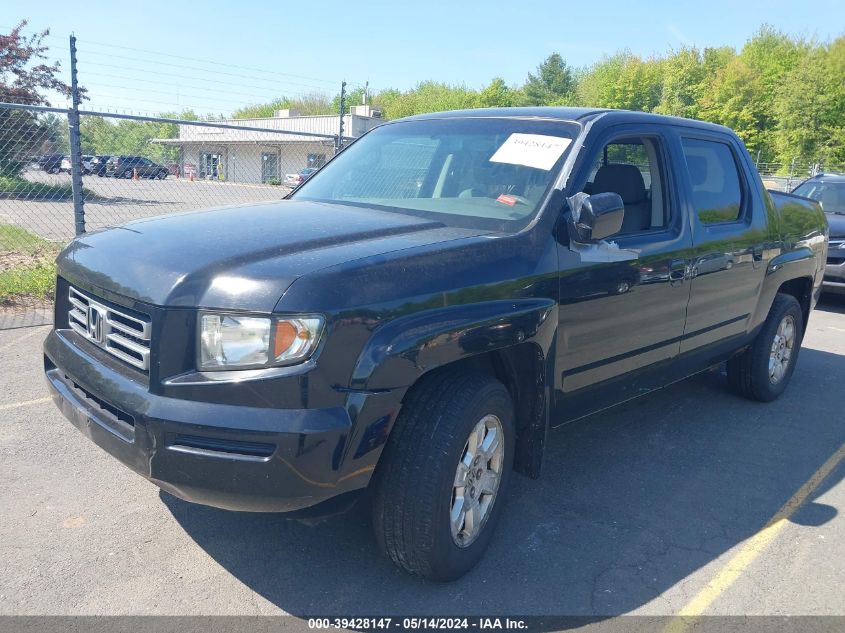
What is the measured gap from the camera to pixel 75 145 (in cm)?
722

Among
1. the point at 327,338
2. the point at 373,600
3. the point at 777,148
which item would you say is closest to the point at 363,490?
the point at 373,600

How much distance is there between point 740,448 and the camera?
4.58 metres

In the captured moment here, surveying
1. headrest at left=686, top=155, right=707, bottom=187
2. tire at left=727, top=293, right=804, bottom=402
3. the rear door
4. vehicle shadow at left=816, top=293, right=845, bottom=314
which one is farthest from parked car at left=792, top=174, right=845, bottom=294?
headrest at left=686, top=155, right=707, bottom=187

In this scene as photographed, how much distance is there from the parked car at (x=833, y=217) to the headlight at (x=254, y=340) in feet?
25.9

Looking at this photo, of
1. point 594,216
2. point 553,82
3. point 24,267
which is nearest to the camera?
point 594,216

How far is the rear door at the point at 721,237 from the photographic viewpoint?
421cm

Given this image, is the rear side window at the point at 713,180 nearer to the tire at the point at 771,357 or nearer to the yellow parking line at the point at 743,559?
the tire at the point at 771,357

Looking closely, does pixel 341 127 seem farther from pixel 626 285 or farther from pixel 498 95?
pixel 498 95

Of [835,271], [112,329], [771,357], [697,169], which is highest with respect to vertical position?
[697,169]

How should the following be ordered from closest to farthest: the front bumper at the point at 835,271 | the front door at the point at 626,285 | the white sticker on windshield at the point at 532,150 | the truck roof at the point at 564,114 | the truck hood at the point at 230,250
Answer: the truck hood at the point at 230,250, the front door at the point at 626,285, the white sticker on windshield at the point at 532,150, the truck roof at the point at 564,114, the front bumper at the point at 835,271

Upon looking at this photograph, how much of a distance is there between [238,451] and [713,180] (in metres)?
3.54

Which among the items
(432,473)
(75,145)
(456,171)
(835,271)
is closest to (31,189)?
(75,145)

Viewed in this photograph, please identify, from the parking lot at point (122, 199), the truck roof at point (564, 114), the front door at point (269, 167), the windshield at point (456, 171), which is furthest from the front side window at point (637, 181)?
the front door at point (269, 167)

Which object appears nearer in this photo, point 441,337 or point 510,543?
point 441,337
